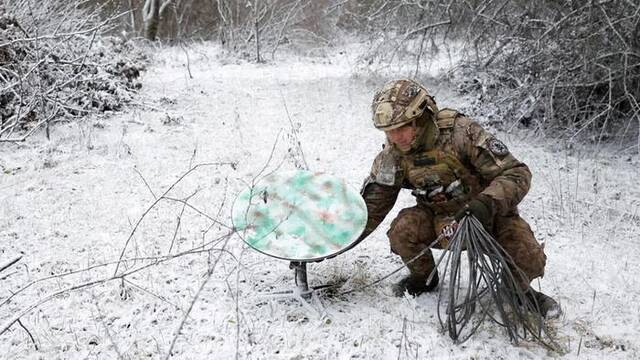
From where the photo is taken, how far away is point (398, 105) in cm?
265

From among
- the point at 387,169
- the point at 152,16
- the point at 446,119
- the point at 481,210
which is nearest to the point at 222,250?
the point at 387,169

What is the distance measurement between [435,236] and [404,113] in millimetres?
764

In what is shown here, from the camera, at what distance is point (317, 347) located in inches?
105

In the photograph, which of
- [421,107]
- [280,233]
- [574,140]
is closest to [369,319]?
[280,233]

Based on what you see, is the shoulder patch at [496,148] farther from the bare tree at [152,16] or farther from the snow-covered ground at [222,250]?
the bare tree at [152,16]

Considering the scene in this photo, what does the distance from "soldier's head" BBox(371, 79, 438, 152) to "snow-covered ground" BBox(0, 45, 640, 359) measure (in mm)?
907

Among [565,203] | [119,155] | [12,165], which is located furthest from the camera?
[119,155]

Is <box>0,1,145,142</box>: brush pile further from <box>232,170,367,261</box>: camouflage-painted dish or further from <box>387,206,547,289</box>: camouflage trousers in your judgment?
<box>387,206,547,289</box>: camouflage trousers

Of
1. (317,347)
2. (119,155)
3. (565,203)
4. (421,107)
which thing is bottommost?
(317,347)

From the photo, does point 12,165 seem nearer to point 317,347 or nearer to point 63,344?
point 63,344

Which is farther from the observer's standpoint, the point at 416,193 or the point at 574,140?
the point at 574,140

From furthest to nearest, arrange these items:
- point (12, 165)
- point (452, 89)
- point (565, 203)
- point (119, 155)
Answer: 1. point (452, 89)
2. point (119, 155)
3. point (12, 165)
4. point (565, 203)

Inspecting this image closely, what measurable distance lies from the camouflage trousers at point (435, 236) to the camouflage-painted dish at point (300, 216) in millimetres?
264

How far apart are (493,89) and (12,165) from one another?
5489 mm
